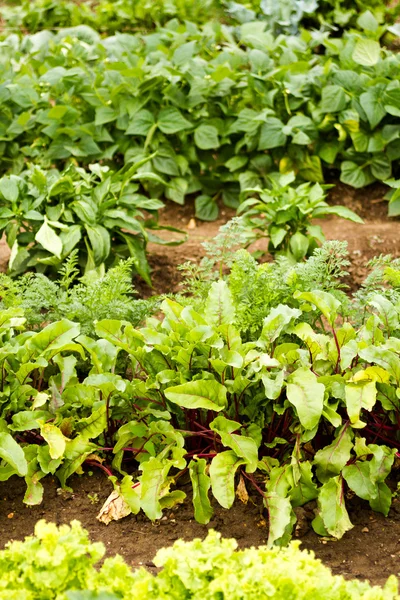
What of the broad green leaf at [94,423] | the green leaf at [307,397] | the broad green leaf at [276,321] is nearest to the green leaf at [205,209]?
the broad green leaf at [276,321]

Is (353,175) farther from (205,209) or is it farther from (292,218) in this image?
(292,218)

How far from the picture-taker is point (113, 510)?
3.42 metres

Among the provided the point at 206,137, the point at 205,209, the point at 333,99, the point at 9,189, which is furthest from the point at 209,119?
the point at 9,189

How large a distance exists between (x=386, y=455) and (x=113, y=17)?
274 inches

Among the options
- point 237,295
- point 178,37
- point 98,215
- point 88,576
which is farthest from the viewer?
point 178,37

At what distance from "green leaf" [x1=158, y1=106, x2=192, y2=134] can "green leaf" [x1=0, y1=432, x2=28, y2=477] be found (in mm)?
3168

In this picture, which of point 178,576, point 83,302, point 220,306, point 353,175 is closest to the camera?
point 178,576

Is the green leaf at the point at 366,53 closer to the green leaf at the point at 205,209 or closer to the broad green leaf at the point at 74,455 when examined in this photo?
the green leaf at the point at 205,209

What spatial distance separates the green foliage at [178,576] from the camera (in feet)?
7.45

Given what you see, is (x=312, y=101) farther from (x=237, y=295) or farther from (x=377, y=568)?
(x=377, y=568)

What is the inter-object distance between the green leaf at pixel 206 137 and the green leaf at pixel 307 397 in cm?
299

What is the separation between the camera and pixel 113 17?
29.6ft

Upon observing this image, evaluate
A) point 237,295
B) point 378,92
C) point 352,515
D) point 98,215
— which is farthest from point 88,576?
point 378,92

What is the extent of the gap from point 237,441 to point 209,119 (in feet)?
11.1
